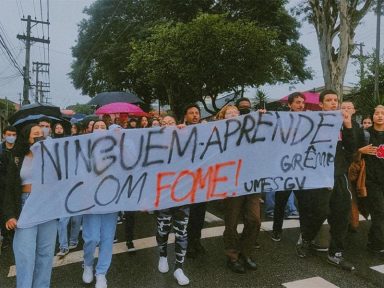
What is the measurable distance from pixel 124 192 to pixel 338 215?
236 cm

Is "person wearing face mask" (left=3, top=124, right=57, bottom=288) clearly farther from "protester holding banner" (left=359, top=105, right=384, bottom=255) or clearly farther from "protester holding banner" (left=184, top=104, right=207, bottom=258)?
"protester holding banner" (left=359, top=105, right=384, bottom=255)

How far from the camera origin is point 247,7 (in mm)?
22453

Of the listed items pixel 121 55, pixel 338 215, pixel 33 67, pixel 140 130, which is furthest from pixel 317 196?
pixel 33 67

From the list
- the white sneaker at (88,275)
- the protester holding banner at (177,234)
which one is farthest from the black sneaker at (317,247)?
the white sneaker at (88,275)

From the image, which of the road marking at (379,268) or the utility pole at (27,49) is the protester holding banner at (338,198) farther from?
the utility pole at (27,49)

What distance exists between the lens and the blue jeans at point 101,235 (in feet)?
13.1

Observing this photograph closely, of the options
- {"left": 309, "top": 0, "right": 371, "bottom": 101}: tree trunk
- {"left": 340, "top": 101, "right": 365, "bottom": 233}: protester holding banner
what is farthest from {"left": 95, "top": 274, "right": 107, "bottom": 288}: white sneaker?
{"left": 309, "top": 0, "right": 371, "bottom": 101}: tree trunk

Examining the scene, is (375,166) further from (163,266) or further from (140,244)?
(140,244)

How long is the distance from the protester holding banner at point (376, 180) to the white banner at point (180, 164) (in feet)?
1.96

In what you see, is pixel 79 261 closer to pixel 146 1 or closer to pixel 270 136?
pixel 270 136

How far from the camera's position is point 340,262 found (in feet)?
14.5

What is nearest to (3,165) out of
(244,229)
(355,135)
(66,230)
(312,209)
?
(66,230)

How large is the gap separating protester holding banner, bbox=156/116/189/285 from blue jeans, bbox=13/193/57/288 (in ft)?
3.90

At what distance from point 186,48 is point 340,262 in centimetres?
1459
